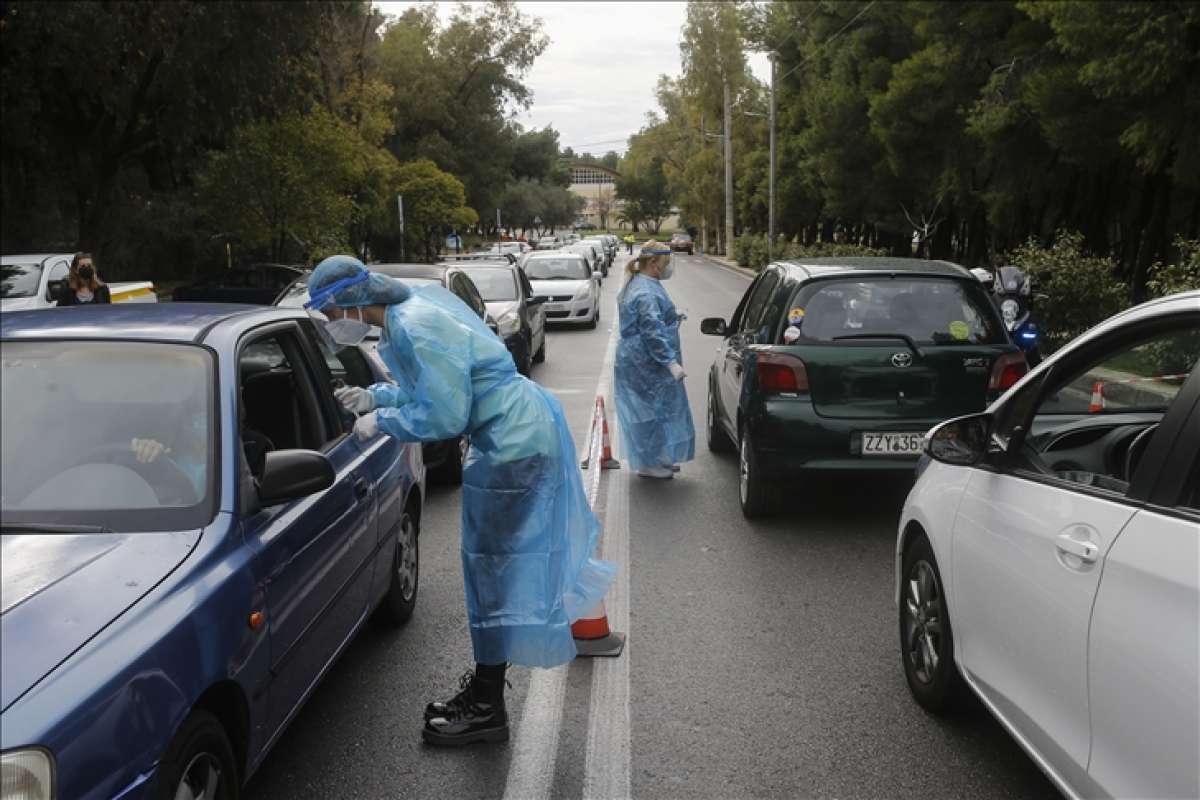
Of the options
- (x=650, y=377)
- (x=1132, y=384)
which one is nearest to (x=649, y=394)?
(x=650, y=377)

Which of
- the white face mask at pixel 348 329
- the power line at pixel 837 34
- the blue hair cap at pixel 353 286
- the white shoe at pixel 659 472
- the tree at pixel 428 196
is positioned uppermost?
the power line at pixel 837 34

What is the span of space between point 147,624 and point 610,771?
1.80m

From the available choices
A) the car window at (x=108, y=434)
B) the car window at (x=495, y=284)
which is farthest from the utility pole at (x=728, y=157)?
the car window at (x=108, y=434)

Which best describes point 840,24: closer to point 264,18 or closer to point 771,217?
point 771,217

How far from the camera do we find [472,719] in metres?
4.09

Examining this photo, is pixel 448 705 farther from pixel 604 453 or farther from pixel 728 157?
pixel 728 157

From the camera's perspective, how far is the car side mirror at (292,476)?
343 centimetres

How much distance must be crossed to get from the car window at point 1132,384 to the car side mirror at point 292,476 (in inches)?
98.4

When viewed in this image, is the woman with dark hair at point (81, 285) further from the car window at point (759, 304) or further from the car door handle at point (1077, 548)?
the car door handle at point (1077, 548)

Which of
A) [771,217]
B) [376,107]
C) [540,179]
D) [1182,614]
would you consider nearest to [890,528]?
[1182,614]

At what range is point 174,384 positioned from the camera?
144 inches

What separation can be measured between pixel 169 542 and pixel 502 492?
1202 millimetres

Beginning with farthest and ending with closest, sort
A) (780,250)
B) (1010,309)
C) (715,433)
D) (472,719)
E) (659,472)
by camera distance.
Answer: (780,250), (1010,309), (715,433), (659,472), (472,719)

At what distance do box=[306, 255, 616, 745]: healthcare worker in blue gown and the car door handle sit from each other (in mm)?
1698
